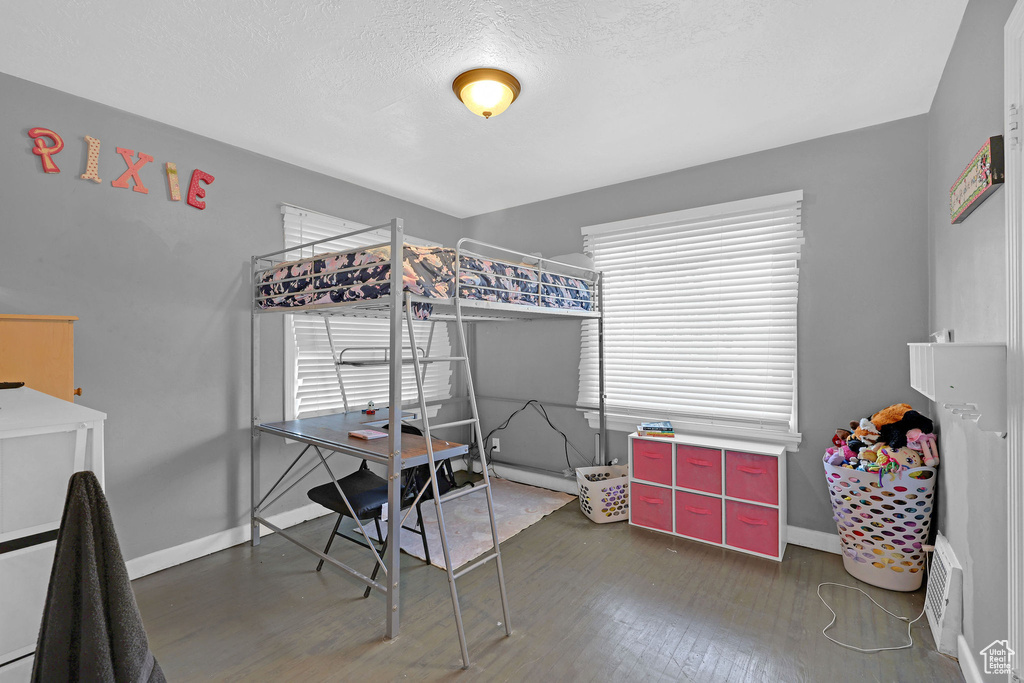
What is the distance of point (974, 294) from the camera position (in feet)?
5.57

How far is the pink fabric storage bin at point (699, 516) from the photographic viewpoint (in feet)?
9.50

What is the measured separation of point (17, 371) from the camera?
1.83 metres

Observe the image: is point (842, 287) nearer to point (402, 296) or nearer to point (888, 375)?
point (888, 375)

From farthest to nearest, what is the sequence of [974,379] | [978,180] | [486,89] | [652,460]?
1. [652,460]
2. [486,89]
3. [978,180]
4. [974,379]

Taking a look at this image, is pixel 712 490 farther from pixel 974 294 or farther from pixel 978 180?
pixel 978 180

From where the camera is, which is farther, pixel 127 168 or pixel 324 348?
pixel 324 348

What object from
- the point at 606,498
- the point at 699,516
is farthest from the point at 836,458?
the point at 606,498

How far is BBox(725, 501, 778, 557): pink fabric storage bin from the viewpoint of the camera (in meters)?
2.71

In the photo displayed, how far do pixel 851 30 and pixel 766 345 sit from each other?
5.75 feet

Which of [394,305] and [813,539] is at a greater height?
[394,305]

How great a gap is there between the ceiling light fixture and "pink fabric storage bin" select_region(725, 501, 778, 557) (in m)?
2.69

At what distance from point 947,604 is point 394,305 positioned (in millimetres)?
2671

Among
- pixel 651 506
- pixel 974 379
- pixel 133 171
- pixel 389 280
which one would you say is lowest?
pixel 651 506

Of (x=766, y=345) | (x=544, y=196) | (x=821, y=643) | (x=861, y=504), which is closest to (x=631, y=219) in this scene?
(x=544, y=196)
